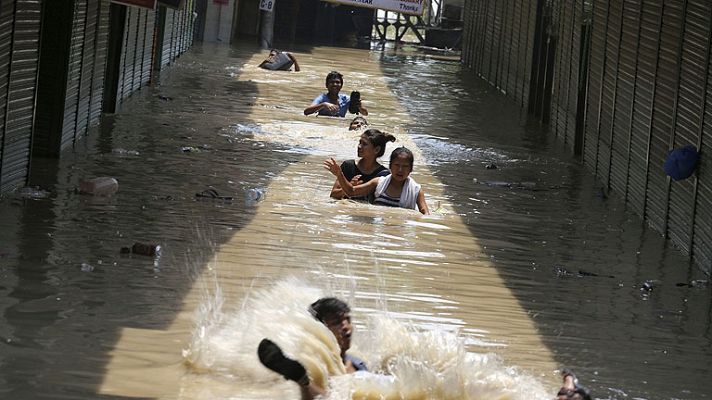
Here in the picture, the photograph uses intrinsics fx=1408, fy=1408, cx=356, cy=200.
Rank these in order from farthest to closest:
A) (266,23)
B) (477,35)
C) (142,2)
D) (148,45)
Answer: (266,23), (477,35), (148,45), (142,2)

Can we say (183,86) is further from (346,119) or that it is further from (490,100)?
(490,100)

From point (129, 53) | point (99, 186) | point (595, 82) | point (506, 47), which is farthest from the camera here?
point (506, 47)

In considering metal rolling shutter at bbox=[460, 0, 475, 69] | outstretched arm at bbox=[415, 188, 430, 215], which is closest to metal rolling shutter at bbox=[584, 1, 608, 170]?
outstretched arm at bbox=[415, 188, 430, 215]

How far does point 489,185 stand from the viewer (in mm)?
16000

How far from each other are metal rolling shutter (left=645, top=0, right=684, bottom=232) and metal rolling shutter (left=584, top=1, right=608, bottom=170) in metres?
3.28

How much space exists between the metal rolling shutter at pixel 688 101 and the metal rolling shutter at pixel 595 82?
4397mm

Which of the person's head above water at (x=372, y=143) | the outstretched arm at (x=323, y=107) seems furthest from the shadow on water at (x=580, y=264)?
the outstretched arm at (x=323, y=107)

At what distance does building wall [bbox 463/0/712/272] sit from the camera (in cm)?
1266

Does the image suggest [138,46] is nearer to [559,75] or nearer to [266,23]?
[559,75]

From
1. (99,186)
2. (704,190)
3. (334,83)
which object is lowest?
(99,186)

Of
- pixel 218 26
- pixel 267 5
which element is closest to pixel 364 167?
pixel 218 26

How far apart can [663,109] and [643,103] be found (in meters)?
1.08

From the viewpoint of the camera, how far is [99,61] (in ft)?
59.9

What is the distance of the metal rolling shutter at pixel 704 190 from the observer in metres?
12.1
